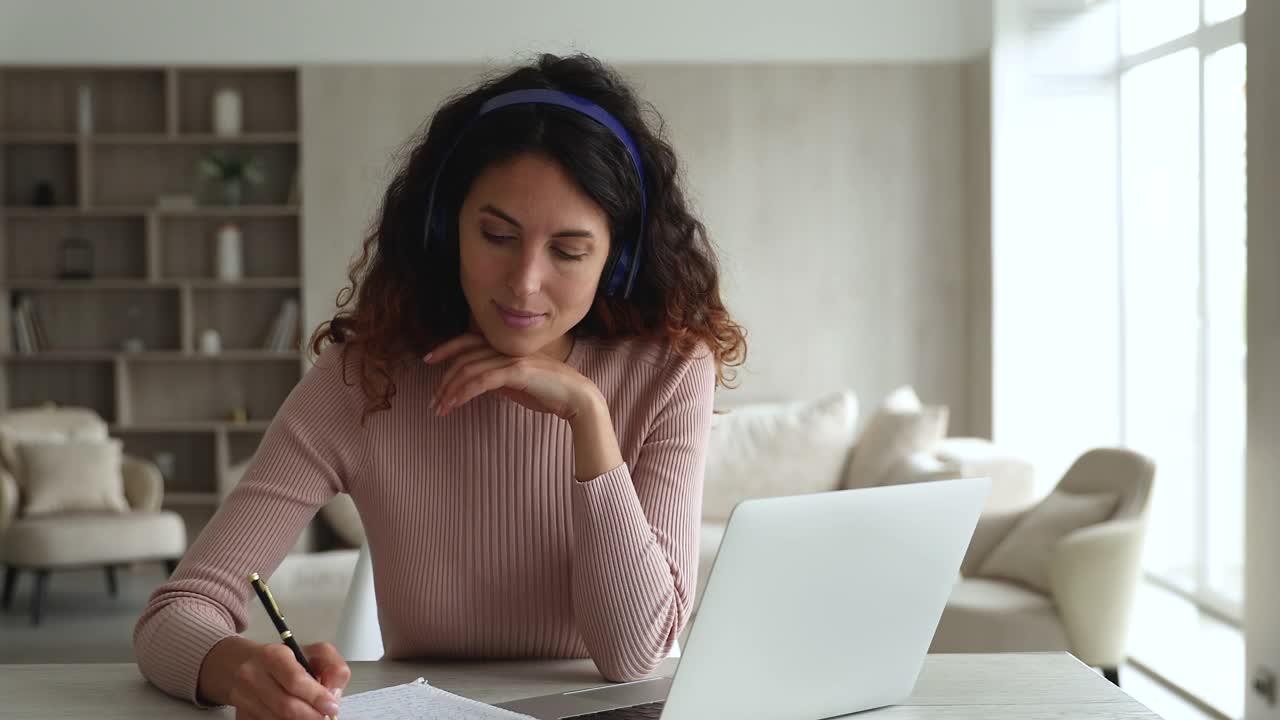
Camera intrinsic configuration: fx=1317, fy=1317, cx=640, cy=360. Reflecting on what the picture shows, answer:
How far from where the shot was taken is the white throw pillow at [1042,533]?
383cm

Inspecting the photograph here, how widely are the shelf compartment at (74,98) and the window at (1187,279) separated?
4.72 meters

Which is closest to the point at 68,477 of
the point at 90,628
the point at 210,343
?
the point at 90,628

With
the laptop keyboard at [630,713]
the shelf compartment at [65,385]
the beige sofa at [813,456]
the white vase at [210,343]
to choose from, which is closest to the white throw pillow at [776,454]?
the beige sofa at [813,456]

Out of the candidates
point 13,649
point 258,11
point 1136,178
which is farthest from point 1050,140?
point 13,649

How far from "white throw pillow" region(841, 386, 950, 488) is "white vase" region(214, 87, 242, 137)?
352 cm

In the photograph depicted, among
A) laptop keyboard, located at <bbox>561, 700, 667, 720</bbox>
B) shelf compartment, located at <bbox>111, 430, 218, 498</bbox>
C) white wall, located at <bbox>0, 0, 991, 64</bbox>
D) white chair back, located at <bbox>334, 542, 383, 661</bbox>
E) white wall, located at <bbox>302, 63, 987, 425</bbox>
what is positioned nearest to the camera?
laptop keyboard, located at <bbox>561, 700, 667, 720</bbox>

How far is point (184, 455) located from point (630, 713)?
6077mm

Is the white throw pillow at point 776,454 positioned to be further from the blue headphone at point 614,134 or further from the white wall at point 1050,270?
the blue headphone at point 614,134

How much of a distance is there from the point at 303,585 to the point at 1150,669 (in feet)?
8.81

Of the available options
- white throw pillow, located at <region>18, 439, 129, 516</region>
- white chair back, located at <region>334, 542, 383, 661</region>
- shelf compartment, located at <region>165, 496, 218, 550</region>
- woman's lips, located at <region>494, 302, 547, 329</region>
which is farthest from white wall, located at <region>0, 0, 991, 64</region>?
woman's lips, located at <region>494, 302, 547, 329</region>

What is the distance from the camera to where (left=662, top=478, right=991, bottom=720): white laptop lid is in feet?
3.14

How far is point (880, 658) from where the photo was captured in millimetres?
1093

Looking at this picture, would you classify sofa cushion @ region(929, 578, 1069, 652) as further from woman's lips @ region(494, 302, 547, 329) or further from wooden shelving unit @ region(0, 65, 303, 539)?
wooden shelving unit @ region(0, 65, 303, 539)

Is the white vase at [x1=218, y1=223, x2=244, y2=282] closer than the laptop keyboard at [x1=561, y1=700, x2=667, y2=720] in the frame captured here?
No
